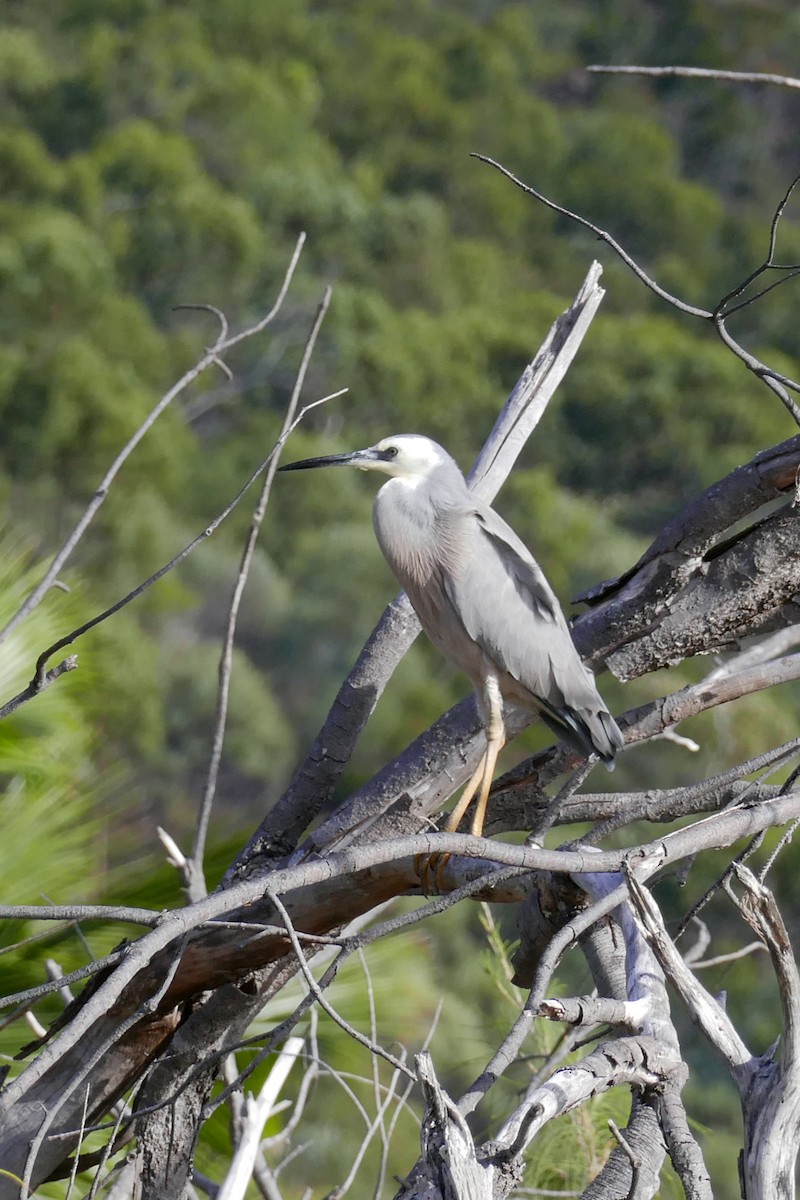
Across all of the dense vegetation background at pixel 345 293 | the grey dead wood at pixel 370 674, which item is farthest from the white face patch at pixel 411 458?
the dense vegetation background at pixel 345 293

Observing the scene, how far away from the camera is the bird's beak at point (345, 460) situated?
208 cm

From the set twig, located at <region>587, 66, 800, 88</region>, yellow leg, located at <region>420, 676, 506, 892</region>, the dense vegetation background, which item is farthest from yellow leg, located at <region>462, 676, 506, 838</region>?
the dense vegetation background

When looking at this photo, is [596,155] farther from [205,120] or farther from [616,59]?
Result: [205,120]

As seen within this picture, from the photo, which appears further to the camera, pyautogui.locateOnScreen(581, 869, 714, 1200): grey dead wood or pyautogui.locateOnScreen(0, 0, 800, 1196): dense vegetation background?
pyautogui.locateOnScreen(0, 0, 800, 1196): dense vegetation background

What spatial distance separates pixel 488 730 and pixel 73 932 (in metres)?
0.76

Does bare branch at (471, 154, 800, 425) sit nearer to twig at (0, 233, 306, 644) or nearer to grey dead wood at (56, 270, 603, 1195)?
twig at (0, 233, 306, 644)

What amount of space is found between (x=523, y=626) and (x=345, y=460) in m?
0.40

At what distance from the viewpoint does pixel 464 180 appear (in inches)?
966

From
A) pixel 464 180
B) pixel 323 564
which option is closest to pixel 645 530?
pixel 323 564

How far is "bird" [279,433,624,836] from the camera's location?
1951mm

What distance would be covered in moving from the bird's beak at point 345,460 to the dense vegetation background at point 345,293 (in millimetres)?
6203

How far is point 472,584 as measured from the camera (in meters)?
2.06

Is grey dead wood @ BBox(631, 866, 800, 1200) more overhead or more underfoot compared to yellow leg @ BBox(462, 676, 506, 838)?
more overhead

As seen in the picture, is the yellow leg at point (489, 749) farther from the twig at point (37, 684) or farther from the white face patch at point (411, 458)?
the twig at point (37, 684)
